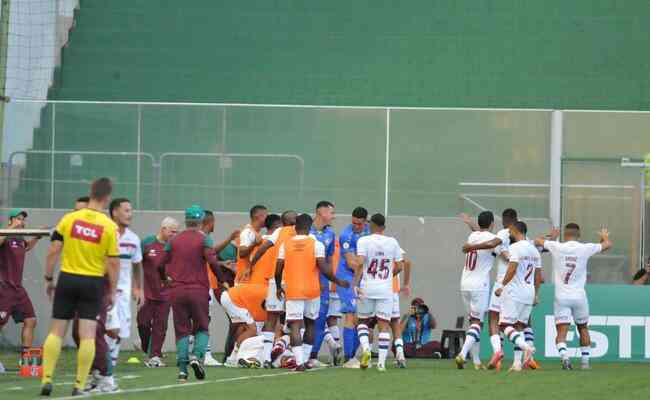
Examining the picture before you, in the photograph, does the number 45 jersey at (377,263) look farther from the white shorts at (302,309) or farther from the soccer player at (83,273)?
the soccer player at (83,273)

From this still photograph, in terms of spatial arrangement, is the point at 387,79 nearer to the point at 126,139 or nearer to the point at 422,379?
the point at 126,139

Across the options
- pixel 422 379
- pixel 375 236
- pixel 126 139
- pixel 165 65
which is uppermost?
pixel 165 65

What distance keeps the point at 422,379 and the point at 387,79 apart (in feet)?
49.7

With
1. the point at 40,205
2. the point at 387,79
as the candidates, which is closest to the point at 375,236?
the point at 40,205

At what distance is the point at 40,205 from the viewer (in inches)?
983

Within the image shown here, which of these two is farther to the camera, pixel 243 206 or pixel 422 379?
pixel 243 206

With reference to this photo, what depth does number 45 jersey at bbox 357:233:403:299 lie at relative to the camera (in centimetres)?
1909

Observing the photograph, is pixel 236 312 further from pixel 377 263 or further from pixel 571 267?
pixel 571 267

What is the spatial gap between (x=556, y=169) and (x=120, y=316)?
467 inches

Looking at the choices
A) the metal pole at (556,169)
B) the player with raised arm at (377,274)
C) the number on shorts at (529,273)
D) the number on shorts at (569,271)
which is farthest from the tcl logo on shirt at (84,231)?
the metal pole at (556,169)

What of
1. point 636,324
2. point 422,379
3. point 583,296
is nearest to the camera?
point 422,379

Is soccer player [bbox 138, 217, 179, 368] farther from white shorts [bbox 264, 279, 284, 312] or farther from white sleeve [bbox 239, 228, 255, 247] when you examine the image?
white shorts [bbox 264, 279, 284, 312]

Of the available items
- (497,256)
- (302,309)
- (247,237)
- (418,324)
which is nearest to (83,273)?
(302,309)

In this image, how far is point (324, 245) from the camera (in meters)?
19.5
